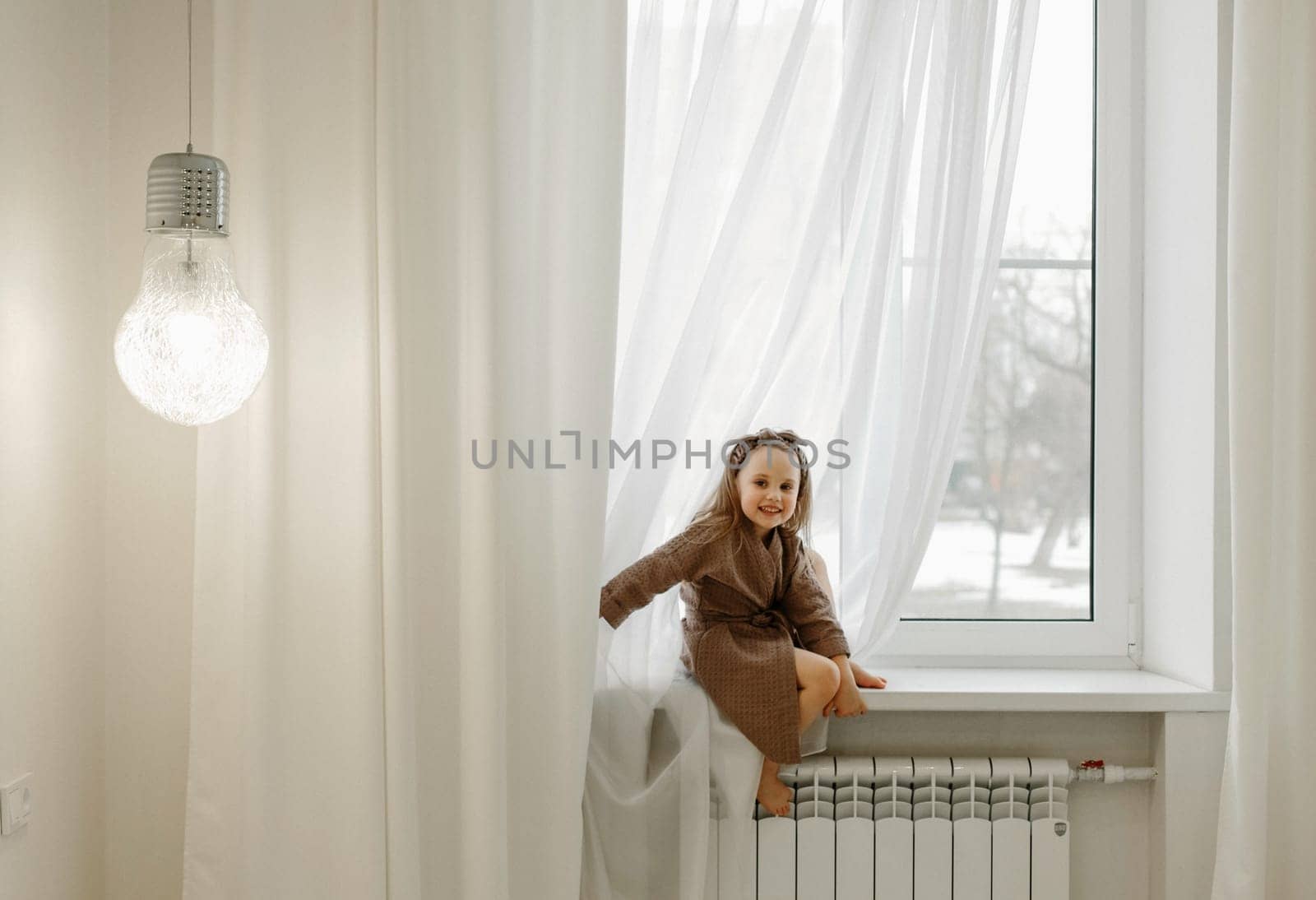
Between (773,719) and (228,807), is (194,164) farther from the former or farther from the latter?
(773,719)

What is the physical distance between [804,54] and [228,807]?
1531 millimetres

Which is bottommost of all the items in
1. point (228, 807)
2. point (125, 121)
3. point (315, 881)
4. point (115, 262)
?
point (315, 881)

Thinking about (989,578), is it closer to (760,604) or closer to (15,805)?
(760,604)

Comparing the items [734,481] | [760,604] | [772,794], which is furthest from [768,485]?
[772,794]

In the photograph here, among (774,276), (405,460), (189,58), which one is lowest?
(405,460)

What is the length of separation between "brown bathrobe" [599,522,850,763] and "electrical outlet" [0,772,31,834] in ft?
2.91

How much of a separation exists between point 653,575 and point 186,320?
0.79 m

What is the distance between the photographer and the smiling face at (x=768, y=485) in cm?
169

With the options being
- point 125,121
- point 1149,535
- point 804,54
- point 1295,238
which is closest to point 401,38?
point 125,121

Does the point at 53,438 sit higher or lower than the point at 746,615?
higher

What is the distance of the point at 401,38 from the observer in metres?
1.51

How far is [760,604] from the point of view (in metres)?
1.73

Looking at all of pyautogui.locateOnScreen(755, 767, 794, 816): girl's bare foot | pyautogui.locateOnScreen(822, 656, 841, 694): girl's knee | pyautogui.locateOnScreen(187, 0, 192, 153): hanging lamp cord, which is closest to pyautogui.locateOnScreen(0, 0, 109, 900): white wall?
pyautogui.locateOnScreen(187, 0, 192, 153): hanging lamp cord

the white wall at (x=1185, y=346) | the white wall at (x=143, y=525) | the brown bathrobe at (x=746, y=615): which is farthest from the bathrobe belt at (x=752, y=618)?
the white wall at (x=143, y=525)
